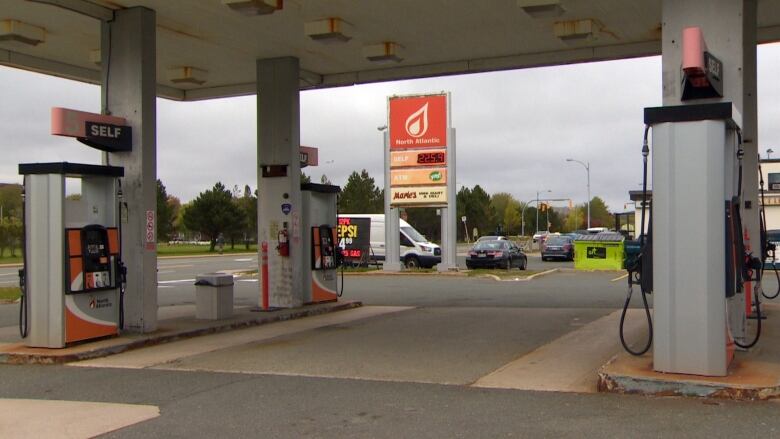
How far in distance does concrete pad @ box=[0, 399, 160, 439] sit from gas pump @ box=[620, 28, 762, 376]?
5277 millimetres

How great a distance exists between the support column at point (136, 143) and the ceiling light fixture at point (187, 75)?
15.6 ft

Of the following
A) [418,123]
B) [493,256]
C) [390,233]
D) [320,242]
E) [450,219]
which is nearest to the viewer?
[320,242]

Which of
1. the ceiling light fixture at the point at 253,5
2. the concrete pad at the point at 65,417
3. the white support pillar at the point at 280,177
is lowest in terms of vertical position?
the concrete pad at the point at 65,417

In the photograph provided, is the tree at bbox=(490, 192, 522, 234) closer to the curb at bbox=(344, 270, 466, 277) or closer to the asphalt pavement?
the curb at bbox=(344, 270, 466, 277)

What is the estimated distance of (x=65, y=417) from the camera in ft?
23.5

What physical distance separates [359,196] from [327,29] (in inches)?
2565

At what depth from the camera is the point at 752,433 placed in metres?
6.06

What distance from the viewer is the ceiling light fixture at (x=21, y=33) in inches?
524

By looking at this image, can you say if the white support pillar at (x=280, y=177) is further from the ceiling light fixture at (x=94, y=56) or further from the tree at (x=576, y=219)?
the tree at (x=576, y=219)

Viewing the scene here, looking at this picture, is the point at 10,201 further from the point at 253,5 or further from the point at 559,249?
the point at 253,5

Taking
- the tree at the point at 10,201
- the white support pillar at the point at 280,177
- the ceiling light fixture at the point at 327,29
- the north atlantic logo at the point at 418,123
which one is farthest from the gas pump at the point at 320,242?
the tree at the point at 10,201

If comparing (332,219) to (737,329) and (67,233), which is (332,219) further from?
(737,329)

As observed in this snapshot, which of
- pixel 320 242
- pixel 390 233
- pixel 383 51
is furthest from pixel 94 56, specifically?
pixel 390 233

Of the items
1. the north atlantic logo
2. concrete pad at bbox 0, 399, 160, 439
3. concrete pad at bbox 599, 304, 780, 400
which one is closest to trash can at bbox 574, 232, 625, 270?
the north atlantic logo
